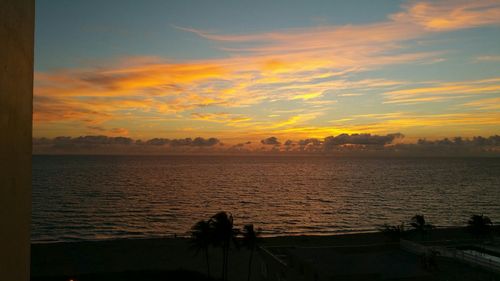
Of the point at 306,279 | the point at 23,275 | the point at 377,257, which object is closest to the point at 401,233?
the point at 377,257

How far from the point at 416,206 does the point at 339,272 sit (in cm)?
7023

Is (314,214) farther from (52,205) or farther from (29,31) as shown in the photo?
(29,31)

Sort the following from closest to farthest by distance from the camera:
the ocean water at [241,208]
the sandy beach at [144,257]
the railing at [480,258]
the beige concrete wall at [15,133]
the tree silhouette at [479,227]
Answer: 1. the beige concrete wall at [15,133]
2. the railing at [480,258]
3. the sandy beach at [144,257]
4. the tree silhouette at [479,227]
5. the ocean water at [241,208]

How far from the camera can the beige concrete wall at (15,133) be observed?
8.79ft

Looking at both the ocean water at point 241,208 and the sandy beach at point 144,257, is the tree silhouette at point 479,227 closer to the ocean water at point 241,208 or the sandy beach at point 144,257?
the sandy beach at point 144,257

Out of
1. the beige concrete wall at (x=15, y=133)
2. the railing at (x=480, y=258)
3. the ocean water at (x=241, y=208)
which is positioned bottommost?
the ocean water at (x=241, y=208)

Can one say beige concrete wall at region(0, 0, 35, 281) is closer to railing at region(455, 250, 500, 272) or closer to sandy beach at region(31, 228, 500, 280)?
sandy beach at region(31, 228, 500, 280)

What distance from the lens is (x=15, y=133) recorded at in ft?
9.41

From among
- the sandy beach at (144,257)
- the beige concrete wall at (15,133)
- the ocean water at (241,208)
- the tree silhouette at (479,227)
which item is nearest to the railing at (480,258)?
the sandy beach at (144,257)

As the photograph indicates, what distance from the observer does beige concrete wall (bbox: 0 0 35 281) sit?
2.68 meters

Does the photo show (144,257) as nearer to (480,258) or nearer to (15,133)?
(480,258)

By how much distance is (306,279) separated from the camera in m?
21.4

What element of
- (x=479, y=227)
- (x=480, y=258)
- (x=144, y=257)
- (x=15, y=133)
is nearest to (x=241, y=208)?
(x=144, y=257)

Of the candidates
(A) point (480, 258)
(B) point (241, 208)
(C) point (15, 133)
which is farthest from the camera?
(B) point (241, 208)
